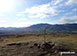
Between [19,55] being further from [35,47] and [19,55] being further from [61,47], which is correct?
[61,47]

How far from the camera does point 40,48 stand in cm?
2417

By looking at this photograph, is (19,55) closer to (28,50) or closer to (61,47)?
(28,50)

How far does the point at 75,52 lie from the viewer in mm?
21359

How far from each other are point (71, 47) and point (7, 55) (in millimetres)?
11292

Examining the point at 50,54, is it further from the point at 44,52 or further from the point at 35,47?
the point at 35,47

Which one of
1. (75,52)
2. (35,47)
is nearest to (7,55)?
(35,47)

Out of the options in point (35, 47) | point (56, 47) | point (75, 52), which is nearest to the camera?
point (75, 52)

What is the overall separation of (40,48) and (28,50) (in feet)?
7.33

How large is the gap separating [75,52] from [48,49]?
15.6ft

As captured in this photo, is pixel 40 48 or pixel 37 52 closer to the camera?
pixel 37 52

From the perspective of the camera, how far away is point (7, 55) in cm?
2177

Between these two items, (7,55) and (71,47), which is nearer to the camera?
(7,55)

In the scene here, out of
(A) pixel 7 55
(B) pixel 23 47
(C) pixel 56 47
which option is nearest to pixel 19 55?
(A) pixel 7 55

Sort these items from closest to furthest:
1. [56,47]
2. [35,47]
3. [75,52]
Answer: [75,52] → [56,47] → [35,47]
